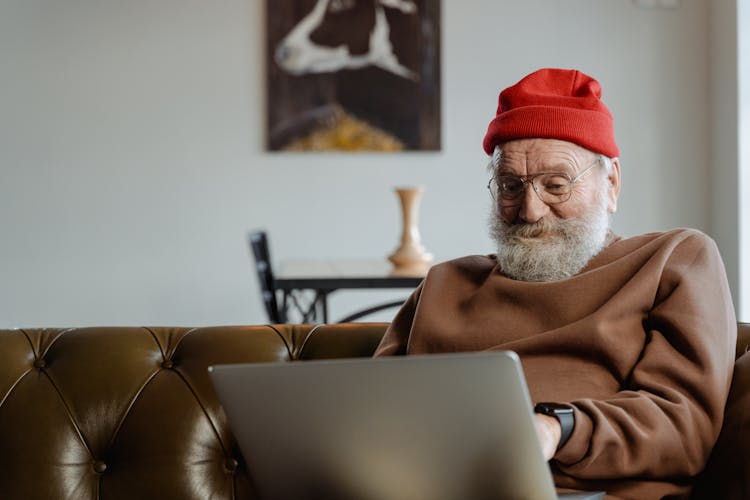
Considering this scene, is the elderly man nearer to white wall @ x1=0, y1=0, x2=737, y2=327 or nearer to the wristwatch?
the wristwatch

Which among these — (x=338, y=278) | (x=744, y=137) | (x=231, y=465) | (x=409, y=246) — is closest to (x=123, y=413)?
(x=231, y=465)

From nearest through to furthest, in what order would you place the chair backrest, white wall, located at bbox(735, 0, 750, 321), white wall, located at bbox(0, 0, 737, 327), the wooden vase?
the chair backrest
the wooden vase
white wall, located at bbox(735, 0, 750, 321)
white wall, located at bbox(0, 0, 737, 327)

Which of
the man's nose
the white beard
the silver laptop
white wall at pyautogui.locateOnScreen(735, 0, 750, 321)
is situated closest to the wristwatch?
the silver laptop

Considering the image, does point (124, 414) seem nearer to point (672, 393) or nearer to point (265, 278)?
point (672, 393)

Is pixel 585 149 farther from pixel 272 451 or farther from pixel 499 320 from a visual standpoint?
pixel 272 451

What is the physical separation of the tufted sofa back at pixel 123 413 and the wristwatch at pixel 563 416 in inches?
21.6

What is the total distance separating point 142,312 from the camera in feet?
17.7

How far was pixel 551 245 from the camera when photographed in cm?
173

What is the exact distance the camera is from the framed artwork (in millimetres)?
5363

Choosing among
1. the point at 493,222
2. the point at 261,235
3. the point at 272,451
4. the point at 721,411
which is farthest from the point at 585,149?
the point at 261,235

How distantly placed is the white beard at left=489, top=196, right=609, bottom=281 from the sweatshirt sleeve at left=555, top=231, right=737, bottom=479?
184 mm

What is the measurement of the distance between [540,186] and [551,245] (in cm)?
11

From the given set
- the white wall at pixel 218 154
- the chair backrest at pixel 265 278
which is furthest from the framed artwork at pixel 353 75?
the chair backrest at pixel 265 278

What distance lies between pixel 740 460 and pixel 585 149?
0.63 metres
